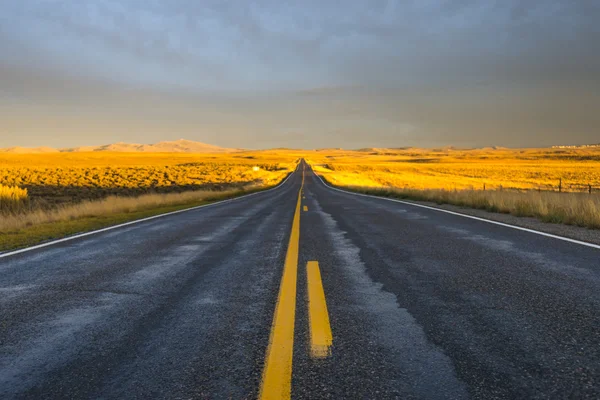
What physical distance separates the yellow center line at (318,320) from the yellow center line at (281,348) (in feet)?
0.53

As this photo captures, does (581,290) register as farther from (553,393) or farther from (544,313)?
(553,393)

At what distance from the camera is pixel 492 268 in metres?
5.30

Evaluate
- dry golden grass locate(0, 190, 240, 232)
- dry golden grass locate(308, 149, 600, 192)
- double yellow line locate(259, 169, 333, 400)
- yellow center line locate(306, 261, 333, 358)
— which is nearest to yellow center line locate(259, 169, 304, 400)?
double yellow line locate(259, 169, 333, 400)

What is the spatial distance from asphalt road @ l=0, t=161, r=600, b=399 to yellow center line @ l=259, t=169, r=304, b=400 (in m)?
0.02

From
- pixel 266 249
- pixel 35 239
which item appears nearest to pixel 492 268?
pixel 266 249

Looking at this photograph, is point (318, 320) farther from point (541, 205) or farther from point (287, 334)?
point (541, 205)

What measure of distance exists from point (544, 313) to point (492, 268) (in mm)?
1804

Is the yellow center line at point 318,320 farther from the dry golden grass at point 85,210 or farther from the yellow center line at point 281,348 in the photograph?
the dry golden grass at point 85,210

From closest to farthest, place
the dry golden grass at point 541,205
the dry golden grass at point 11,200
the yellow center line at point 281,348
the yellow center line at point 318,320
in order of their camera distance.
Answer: the yellow center line at point 281,348 < the yellow center line at point 318,320 < the dry golden grass at point 541,205 < the dry golden grass at point 11,200

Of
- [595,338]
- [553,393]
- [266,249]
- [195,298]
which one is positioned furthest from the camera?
[266,249]

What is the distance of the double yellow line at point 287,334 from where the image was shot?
2.36m

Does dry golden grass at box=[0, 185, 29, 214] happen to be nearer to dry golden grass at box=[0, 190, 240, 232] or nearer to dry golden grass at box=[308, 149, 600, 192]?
dry golden grass at box=[0, 190, 240, 232]

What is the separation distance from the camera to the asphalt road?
239 cm

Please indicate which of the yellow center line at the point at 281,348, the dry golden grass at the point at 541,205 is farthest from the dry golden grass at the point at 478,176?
the yellow center line at the point at 281,348
